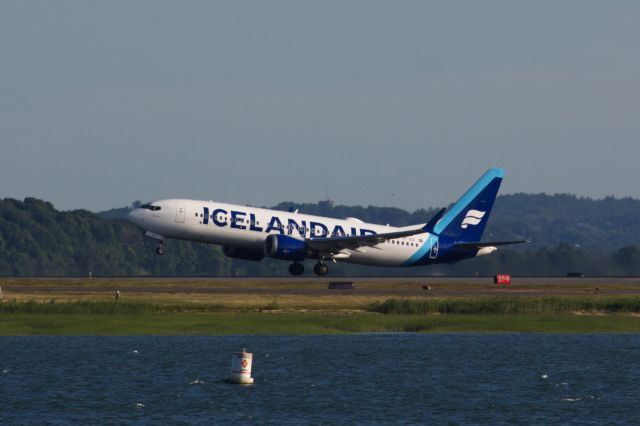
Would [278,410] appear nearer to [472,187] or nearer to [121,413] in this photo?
[121,413]

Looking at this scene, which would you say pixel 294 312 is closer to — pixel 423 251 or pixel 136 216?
pixel 136 216

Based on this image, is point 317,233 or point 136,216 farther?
point 317,233

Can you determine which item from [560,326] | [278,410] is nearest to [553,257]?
[560,326]

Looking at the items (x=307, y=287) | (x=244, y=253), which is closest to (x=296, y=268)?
(x=244, y=253)

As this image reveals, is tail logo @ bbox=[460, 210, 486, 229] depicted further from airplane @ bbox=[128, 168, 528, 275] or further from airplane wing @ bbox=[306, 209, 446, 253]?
airplane wing @ bbox=[306, 209, 446, 253]

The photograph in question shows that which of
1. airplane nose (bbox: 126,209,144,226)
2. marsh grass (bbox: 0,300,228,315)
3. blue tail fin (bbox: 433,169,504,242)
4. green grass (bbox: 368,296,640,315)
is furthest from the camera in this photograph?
blue tail fin (bbox: 433,169,504,242)

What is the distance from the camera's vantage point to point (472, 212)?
123562 mm

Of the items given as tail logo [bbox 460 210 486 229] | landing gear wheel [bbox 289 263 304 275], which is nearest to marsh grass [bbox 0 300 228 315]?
landing gear wheel [bbox 289 263 304 275]

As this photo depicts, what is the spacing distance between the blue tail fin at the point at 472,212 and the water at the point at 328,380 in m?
48.3

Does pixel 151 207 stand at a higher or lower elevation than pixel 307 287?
higher

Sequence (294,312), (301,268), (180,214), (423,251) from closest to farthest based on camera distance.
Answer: (294,312) < (180,214) < (301,268) < (423,251)

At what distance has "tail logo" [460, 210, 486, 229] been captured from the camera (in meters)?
122

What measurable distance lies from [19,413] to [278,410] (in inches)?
349

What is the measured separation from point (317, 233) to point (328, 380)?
5894 cm
